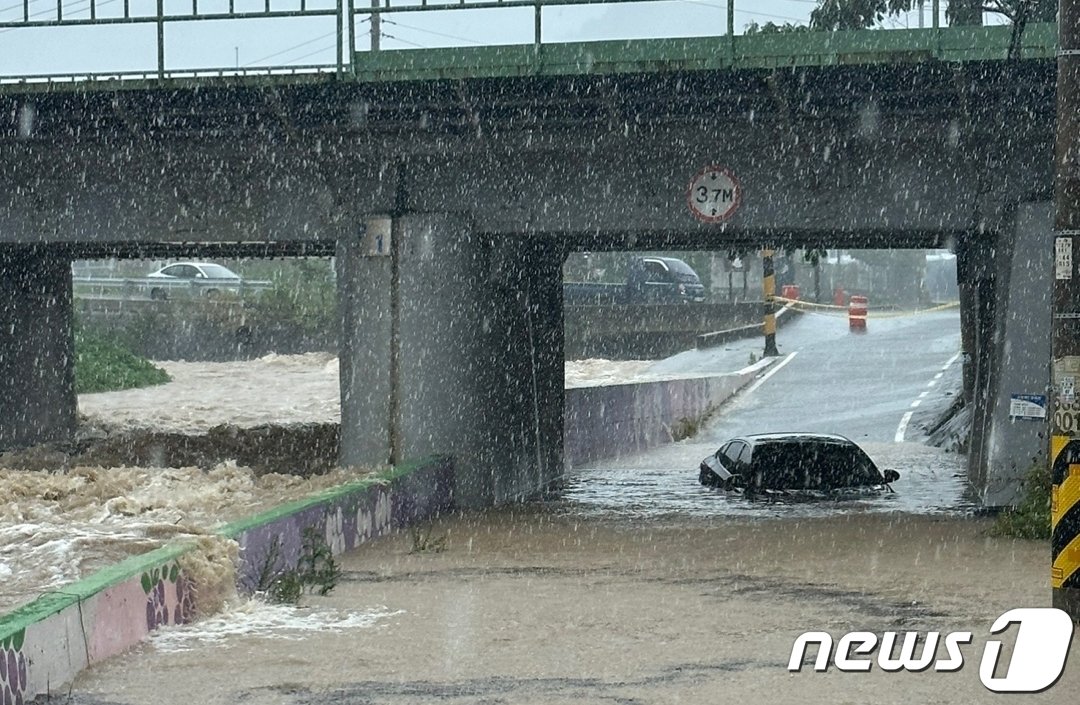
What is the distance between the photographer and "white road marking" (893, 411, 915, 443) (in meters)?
35.7

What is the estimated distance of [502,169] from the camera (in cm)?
2175

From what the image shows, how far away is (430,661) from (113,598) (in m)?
2.03

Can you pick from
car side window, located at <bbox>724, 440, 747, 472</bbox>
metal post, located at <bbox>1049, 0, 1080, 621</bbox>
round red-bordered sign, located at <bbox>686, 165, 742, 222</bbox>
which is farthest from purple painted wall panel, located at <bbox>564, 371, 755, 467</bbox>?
metal post, located at <bbox>1049, 0, 1080, 621</bbox>

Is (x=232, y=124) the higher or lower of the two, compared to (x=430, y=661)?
higher

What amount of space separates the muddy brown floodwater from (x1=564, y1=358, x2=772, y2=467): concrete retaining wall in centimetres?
1283

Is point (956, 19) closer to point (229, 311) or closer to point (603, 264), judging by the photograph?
point (229, 311)

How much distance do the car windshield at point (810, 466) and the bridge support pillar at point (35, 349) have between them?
13750mm

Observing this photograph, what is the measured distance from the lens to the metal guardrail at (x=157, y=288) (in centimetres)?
5734

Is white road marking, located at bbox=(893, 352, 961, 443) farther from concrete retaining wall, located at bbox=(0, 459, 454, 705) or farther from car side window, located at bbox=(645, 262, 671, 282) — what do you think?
concrete retaining wall, located at bbox=(0, 459, 454, 705)

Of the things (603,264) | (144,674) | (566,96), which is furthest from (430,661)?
(603,264)

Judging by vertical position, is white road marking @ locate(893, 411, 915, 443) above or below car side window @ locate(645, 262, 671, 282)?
below

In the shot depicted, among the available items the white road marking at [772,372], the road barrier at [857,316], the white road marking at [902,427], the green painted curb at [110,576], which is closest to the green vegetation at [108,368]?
the white road marking at [772,372]

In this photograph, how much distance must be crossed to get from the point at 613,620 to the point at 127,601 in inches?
141

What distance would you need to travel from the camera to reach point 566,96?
19.8 metres
